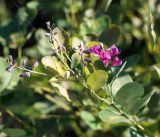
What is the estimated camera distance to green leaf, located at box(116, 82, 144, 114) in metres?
1.16

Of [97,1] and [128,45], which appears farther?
[97,1]

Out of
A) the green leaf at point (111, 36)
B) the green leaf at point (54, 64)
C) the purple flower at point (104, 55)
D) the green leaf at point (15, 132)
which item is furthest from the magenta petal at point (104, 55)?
the green leaf at point (15, 132)

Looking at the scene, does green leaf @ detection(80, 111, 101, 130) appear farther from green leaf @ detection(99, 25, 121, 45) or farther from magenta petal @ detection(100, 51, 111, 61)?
magenta petal @ detection(100, 51, 111, 61)

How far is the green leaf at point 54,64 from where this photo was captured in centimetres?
113

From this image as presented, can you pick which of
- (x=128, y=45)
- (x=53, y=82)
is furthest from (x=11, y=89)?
(x=128, y=45)

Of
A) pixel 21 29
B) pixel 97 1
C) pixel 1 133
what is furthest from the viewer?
pixel 97 1

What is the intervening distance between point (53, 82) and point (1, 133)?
46 centimetres

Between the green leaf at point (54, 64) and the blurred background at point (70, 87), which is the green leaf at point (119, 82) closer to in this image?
the blurred background at point (70, 87)

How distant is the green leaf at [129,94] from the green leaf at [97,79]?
2.7 inches

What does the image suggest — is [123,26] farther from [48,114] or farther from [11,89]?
[11,89]

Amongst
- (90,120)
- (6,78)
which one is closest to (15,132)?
(6,78)

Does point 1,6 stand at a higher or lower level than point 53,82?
higher

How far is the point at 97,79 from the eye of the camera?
1.12 m

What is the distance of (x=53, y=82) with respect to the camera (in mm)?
1200
